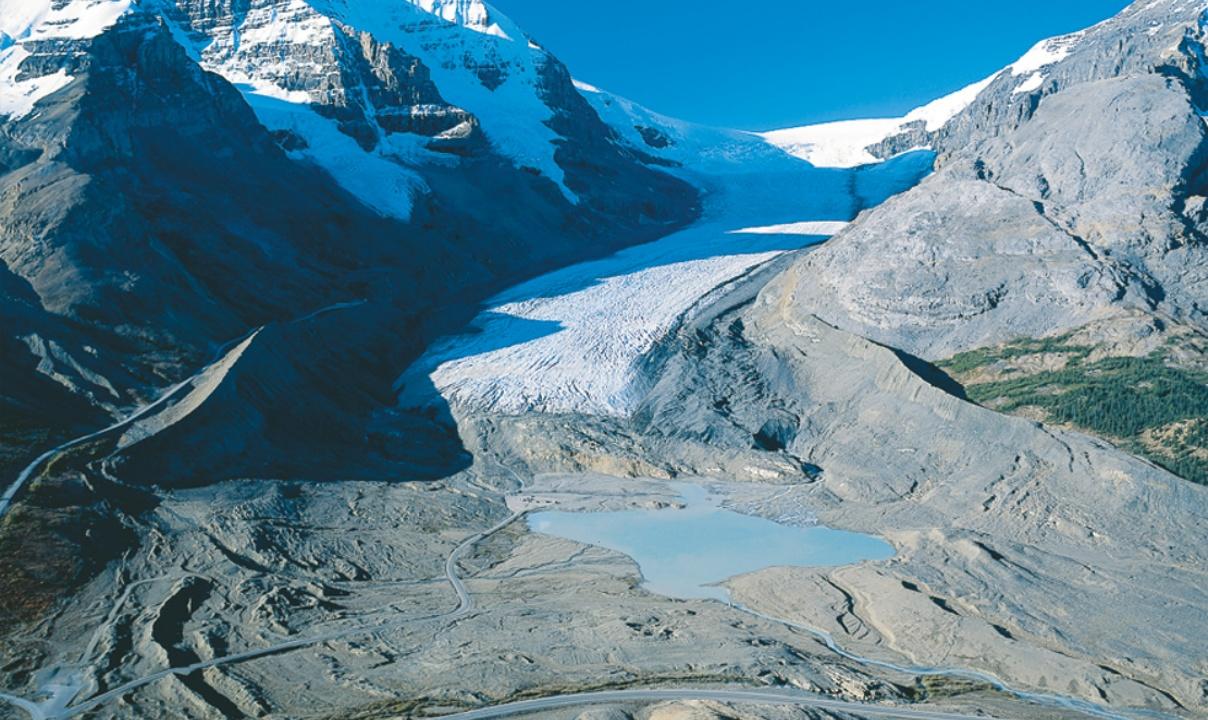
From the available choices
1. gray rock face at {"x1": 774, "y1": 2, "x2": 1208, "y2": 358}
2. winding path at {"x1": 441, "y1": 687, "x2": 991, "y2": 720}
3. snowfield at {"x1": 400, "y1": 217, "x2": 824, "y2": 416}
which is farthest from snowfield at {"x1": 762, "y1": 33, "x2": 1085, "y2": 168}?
winding path at {"x1": 441, "y1": 687, "x2": 991, "y2": 720}

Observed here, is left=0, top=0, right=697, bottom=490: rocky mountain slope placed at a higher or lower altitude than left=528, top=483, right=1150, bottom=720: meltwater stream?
higher

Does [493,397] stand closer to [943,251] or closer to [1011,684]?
[943,251]

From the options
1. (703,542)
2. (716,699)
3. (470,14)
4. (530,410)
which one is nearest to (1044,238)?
(703,542)

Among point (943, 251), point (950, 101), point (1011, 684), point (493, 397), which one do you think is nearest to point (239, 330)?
point (493, 397)

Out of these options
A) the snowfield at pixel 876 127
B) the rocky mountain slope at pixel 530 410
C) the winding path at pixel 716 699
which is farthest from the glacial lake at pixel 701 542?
the snowfield at pixel 876 127

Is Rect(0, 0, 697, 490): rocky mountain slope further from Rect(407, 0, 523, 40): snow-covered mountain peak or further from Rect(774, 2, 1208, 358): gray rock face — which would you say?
Rect(774, 2, 1208, 358): gray rock face

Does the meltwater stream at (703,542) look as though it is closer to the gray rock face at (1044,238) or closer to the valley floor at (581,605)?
the valley floor at (581,605)
